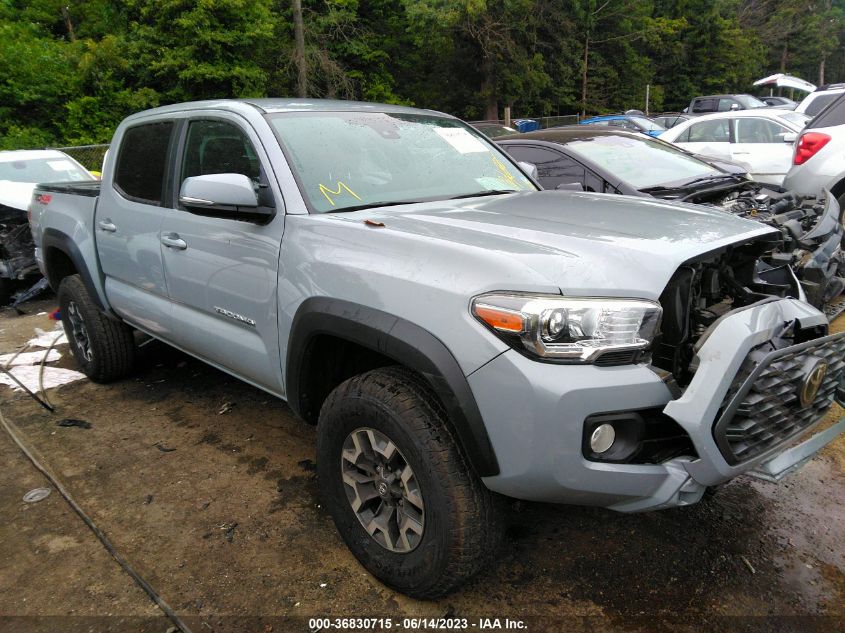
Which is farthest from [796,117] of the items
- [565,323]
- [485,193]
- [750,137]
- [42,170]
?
[42,170]

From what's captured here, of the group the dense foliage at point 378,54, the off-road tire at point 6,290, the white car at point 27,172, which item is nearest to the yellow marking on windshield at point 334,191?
the off-road tire at point 6,290

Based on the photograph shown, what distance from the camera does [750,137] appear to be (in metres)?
10.1

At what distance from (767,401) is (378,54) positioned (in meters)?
29.4

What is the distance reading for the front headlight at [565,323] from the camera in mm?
1905

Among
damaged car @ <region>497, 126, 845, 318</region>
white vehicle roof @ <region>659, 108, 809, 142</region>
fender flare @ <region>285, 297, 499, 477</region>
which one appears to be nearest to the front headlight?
fender flare @ <region>285, 297, 499, 477</region>

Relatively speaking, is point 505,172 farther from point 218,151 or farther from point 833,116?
point 833,116

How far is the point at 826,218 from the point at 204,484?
12.4 feet

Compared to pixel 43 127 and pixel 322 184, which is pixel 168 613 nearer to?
pixel 322 184

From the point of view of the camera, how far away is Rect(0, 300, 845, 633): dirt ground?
7.67 feet

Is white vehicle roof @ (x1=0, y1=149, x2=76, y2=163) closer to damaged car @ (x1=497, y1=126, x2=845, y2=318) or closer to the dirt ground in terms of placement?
the dirt ground

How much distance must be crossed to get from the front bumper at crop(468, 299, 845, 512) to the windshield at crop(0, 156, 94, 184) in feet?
27.4

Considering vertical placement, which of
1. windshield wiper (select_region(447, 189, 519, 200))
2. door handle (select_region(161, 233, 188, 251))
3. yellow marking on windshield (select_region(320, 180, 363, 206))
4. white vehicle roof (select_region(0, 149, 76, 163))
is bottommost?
door handle (select_region(161, 233, 188, 251))

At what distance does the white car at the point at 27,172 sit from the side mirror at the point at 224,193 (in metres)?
5.98

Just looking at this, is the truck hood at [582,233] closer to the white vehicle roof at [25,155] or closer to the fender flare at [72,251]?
the fender flare at [72,251]
